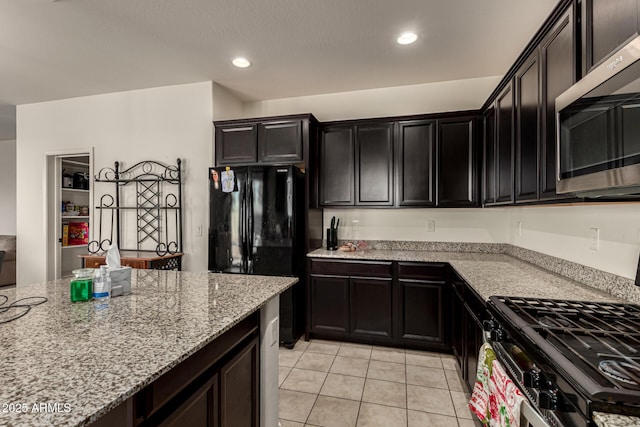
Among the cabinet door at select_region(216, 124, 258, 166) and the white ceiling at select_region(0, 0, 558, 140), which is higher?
the white ceiling at select_region(0, 0, 558, 140)

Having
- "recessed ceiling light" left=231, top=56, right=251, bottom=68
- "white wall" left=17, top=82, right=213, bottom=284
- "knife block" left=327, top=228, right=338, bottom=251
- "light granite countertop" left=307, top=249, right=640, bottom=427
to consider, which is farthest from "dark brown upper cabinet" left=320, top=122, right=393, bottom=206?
"white wall" left=17, top=82, right=213, bottom=284

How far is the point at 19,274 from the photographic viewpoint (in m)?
4.09

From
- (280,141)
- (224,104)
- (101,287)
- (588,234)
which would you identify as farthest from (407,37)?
(101,287)

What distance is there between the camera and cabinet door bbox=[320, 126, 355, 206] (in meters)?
3.26

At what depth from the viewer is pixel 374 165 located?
10.5ft

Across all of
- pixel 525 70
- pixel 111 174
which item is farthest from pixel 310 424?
pixel 111 174

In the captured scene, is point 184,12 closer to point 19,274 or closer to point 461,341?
point 461,341

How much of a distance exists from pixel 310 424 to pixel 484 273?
1539 mm

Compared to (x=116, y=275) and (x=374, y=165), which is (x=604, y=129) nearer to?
(x=116, y=275)

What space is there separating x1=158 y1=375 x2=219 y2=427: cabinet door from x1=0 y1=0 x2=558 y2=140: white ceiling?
232cm

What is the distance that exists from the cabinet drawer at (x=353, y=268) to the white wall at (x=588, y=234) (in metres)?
1.23

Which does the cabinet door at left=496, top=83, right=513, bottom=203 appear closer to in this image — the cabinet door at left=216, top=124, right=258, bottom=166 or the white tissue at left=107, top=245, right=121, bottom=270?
the cabinet door at left=216, top=124, right=258, bottom=166

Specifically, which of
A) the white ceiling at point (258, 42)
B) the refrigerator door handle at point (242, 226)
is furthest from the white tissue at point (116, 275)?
the white ceiling at point (258, 42)

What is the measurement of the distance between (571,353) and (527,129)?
4.61 feet
